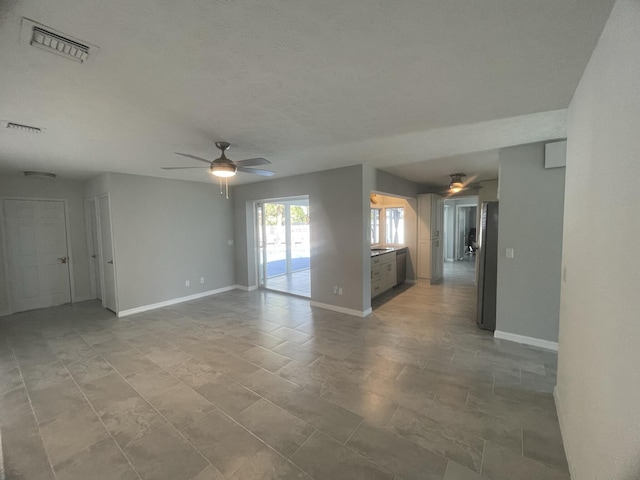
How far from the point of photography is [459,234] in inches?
414

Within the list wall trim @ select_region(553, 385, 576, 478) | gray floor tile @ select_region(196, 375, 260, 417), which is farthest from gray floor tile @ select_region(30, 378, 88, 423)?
wall trim @ select_region(553, 385, 576, 478)

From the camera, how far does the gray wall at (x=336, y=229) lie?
4.32 metres

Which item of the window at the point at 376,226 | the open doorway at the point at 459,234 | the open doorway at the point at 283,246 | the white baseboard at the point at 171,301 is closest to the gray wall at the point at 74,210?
the white baseboard at the point at 171,301

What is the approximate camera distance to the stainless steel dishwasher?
6423 millimetres

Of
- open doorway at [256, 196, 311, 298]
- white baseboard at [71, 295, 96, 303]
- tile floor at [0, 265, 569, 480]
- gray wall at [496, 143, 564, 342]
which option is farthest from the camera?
open doorway at [256, 196, 311, 298]

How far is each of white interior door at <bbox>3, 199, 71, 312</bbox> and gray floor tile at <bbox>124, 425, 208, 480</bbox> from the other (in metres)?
5.21

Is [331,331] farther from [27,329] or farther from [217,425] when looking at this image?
[27,329]

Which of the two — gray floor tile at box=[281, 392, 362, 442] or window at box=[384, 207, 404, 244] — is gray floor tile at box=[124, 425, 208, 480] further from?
window at box=[384, 207, 404, 244]

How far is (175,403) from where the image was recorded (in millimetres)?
2328

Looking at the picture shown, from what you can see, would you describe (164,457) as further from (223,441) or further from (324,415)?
(324,415)

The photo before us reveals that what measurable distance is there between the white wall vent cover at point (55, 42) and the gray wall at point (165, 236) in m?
3.82

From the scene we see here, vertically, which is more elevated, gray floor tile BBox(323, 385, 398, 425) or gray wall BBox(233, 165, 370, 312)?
gray wall BBox(233, 165, 370, 312)

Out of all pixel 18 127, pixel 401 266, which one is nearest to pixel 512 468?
pixel 18 127

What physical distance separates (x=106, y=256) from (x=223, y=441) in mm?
4690
